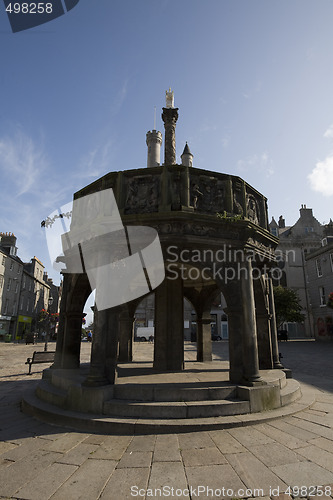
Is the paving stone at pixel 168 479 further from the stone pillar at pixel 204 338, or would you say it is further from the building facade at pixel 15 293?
the building facade at pixel 15 293

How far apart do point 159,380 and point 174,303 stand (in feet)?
8.79

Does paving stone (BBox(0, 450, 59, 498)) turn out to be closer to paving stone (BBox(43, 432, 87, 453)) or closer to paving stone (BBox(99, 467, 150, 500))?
paving stone (BBox(43, 432, 87, 453))

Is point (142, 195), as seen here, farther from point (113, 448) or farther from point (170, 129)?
point (170, 129)

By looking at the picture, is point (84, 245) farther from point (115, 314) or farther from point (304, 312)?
point (304, 312)

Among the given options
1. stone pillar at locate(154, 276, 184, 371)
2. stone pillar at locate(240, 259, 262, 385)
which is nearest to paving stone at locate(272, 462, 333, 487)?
stone pillar at locate(240, 259, 262, 385)

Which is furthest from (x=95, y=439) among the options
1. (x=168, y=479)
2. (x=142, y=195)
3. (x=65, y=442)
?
(x=142, y=195)

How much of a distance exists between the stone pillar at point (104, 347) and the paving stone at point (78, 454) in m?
1.72

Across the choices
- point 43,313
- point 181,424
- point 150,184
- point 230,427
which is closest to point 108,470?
point 181,424

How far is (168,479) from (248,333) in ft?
12.5

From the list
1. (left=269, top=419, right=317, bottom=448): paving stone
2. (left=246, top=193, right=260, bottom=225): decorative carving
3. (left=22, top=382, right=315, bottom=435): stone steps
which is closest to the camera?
(left=269, top=419, right=317, bottom=448): paving stone

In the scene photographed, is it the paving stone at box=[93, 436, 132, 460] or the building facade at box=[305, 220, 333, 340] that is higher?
A: the building facade at box=[305, 220, 333, 340]

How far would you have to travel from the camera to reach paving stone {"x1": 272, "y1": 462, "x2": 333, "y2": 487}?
324 cm

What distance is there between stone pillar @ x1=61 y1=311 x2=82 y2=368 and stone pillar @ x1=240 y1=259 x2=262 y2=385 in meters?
5.29

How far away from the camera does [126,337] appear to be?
40.3ft
